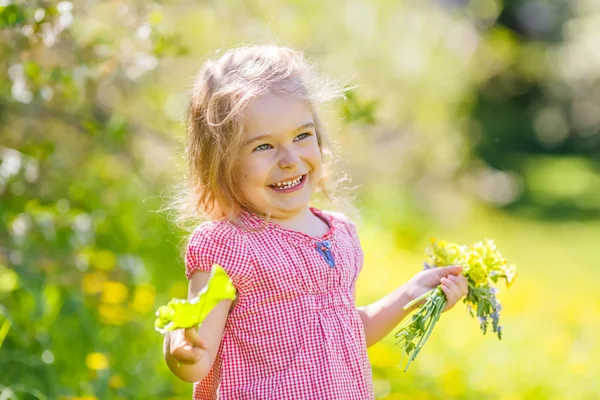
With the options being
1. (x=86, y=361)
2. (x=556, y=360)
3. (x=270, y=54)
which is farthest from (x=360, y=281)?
(x=270, y=54)

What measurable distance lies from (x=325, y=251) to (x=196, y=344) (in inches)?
19.9

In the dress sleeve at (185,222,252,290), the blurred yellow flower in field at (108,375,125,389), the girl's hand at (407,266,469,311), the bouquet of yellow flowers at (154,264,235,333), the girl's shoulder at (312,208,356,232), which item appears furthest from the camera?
the blurred yellow flower in field at (108,375,125,389)

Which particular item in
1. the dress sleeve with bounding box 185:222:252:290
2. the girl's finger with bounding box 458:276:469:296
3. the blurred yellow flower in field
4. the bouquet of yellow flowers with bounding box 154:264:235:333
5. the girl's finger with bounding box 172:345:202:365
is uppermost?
the dress sleeve with bounding box 185:222:252:290

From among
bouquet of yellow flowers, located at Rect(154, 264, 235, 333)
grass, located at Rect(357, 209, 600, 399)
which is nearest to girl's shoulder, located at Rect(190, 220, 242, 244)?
bouquet of yellow flowers, located at Rect(154, 264, 235, 333)

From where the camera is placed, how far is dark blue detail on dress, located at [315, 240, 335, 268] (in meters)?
2.13

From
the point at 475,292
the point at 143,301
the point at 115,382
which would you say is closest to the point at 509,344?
the point at 143,301

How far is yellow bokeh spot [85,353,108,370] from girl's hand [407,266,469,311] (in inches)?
49.0

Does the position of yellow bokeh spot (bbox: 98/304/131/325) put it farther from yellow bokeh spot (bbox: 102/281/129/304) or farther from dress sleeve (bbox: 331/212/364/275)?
dress sleeve (bbox: 331/212/364/275)

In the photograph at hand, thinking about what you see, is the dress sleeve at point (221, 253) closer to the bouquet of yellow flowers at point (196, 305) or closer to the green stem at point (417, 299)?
the bouquet of yellow flowers at point (196, 305)

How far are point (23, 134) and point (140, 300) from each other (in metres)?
→ 1.01

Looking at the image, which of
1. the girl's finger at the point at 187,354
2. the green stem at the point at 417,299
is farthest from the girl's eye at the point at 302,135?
the girl's finger at the point at 187,354

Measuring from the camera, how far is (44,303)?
303cm

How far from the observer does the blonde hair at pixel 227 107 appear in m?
2.07

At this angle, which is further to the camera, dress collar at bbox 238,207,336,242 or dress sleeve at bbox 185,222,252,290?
dress collar at bbox 238,207,336,242
